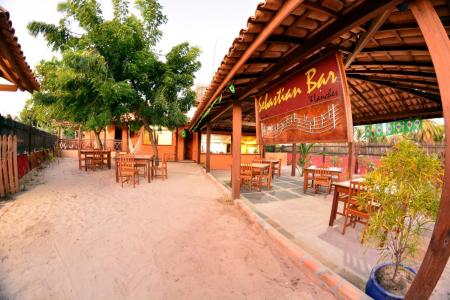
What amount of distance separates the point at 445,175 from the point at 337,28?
1.71m

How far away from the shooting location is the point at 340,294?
2.01 metres

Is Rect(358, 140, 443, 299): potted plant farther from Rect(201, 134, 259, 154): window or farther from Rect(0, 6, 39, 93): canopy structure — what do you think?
Rect(201, 134, 259, 154): window

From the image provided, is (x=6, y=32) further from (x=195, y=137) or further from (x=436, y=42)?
(x=195, y=137)

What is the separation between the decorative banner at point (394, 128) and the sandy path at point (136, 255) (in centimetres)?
580

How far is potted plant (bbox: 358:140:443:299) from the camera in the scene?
1.74m

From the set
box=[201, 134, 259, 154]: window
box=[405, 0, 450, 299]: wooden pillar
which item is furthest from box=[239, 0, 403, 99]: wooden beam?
box=[201, 134, 259, 154]: window

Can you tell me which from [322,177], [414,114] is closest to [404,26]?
[322,177]

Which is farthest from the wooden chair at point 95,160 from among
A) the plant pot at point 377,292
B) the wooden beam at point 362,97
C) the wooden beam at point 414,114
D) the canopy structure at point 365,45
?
the wooden beam at point 414,114

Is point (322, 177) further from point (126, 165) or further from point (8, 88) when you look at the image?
point (8, 88)

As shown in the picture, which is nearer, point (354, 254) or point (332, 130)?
point (332, 130)

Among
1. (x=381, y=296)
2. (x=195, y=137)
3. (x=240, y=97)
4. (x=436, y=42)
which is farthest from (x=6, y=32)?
(x=195, y=137)

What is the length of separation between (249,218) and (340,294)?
7.33ft

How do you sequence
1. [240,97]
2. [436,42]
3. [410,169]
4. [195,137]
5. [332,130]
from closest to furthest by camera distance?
1. [436,42]
2. [410,169]
3. [332,130]
4. [240,97]
5. [195,137]

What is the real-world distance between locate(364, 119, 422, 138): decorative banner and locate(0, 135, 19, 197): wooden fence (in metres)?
10.7
